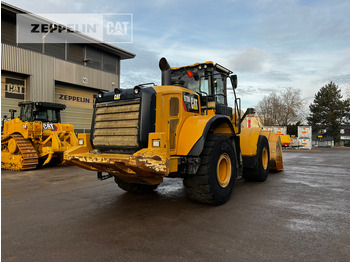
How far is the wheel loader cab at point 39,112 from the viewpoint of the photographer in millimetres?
11000

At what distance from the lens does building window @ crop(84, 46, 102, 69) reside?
2045cm

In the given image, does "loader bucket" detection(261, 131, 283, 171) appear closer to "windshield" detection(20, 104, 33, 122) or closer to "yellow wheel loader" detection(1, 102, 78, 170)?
"yellow wheel loader" detection(1, 102, 78, 170)

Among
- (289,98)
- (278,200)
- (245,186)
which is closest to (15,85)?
(245,186)

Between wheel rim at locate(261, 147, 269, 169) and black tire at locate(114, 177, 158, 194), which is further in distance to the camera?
wheel rim at locate(261, 147, 269, 169)

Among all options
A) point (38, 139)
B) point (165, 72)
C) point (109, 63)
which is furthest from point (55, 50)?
point (165, 72)

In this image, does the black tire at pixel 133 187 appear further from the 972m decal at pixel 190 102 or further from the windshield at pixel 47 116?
the windshield at pixel 47 116

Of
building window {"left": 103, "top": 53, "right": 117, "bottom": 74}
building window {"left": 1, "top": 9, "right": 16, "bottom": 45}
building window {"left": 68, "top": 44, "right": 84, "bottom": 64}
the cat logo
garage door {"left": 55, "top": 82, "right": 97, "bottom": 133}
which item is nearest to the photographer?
the cat logo

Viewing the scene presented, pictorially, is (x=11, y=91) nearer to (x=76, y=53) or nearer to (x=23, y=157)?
(x=76, y=53)

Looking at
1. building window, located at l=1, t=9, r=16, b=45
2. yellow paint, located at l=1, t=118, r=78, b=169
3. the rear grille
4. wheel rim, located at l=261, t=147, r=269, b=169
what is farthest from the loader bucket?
building window, located at l=1, t=9, r=16, b=45

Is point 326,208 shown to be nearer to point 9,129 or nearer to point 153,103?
point 153,103

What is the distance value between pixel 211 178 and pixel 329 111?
4815cm

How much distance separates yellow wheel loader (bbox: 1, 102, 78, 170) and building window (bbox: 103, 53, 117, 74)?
36.7ft

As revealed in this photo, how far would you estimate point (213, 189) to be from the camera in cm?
455

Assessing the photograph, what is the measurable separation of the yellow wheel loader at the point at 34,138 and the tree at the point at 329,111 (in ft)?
146
